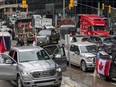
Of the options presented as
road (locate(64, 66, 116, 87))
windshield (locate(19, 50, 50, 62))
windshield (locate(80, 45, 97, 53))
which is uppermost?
windshield (locate(19, 50, 50, 62))

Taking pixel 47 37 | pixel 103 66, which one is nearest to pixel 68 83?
pixel 103 66

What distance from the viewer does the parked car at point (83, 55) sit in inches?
765

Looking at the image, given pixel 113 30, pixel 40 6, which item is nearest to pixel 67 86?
pixel 113 30

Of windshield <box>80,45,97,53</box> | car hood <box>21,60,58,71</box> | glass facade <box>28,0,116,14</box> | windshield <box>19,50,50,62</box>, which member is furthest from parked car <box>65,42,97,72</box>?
glass facade <box>28,0,116,14</box>

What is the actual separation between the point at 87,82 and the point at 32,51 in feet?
10.4

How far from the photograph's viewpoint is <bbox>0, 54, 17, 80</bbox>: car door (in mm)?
13838

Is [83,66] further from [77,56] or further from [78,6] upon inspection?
[78,6]

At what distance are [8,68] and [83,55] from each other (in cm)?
A: 660

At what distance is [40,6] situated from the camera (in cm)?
10344

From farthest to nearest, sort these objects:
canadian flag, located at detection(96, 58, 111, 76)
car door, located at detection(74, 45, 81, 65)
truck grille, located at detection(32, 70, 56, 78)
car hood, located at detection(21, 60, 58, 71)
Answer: car door, located at detection(74, 45, 81, 65)
canadian flag, located at detection(96, 58, 111, 76)
car hood, located at detection(21, 60, 58, 71)
truck grille, located at detection(32, 70, 56, 78)

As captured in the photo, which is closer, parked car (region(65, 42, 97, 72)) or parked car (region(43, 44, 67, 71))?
parked car (region(43, 44, 67, 71))

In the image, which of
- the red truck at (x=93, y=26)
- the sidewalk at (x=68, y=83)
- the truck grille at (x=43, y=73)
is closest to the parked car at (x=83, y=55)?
the sidewalk at (x=68, y=83)

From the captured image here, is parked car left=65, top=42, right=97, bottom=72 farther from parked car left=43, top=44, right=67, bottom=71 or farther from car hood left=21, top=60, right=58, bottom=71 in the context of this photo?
car hood left=21, top=60, right=58, bottom=71

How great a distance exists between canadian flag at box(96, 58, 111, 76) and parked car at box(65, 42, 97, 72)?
260 centimetres
